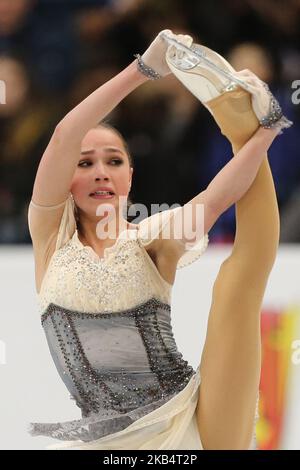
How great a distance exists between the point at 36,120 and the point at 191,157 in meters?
0.61

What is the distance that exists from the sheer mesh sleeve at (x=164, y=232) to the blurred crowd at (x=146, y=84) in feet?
3.50

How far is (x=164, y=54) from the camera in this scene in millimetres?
2266

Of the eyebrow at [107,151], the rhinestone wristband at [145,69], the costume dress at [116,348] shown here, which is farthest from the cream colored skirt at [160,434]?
the rhinestone wristband at [145,69]

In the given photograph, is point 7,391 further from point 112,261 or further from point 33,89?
point 33,89

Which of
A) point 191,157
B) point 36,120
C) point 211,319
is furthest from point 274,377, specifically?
point 36,120

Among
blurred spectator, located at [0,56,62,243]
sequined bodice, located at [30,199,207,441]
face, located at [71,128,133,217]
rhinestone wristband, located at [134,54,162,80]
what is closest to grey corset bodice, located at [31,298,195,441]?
sequined bodice, located at [30,199,207,441]

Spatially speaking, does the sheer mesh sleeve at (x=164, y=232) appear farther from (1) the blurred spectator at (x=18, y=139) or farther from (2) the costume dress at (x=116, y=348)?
(1) the blurred spectator at (x=18, y=139)

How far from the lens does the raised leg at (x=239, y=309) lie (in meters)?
2.16

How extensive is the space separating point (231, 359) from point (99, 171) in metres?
0.54

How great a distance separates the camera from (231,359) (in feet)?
7.22

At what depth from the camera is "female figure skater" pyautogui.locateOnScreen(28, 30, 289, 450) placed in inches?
85.5

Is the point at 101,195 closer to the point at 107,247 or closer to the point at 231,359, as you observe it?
the point at 107,247

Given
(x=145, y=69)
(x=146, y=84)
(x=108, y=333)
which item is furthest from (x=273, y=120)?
(x=146, y=84)

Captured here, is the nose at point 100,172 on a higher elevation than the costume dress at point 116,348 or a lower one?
higher
